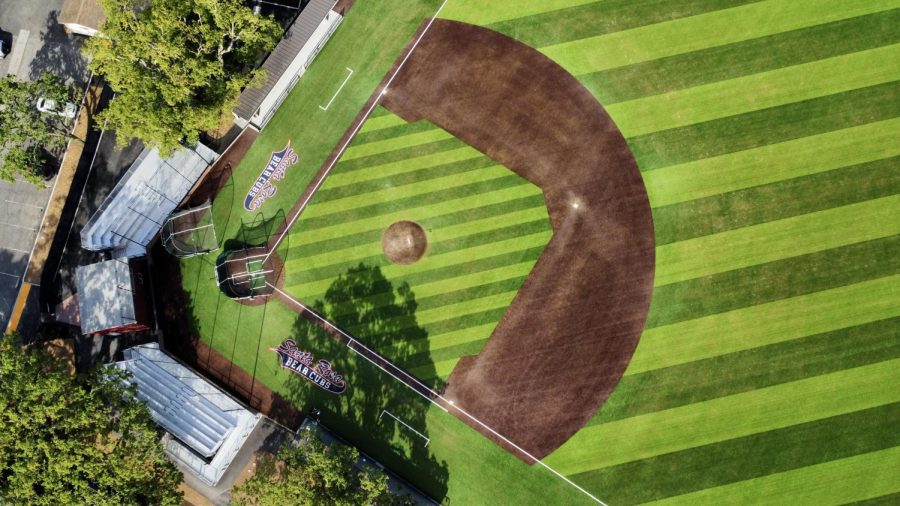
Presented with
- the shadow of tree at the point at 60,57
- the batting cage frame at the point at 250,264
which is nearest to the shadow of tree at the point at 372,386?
the batting cage frame at the point at 250,264

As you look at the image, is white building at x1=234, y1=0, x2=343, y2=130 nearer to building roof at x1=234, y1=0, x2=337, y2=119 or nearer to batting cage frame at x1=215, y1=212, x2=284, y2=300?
building roof at x1=234, y1=0, x2=337, y2=119

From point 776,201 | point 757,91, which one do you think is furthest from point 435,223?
point 757,91

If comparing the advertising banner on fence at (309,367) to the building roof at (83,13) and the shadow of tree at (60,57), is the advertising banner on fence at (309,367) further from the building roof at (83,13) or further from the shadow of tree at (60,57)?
the building roof at (83,13)

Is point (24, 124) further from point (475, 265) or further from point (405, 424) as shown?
point (405, 424)

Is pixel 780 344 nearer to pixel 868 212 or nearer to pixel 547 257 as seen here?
pixel 868 212

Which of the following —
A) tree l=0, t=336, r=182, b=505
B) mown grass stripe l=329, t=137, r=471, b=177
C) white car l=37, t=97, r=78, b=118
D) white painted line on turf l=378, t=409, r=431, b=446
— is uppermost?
mown grass stripe l=329, t=137, r=471, b=177

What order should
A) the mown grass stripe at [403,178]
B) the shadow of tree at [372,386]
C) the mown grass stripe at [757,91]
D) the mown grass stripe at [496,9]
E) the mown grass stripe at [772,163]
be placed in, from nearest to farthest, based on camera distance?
the shadow of tree at [372,386]
the mown grass stripe at [772,163]
the mown grass stripe at [757,91]
the mown grass stripe at [403,178]
the mown grass stripe at [496,9]

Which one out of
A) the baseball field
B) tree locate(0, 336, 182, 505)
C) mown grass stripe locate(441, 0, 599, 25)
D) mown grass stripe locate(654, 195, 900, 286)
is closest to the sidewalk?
tree locate(0, 336, 182, 505)
